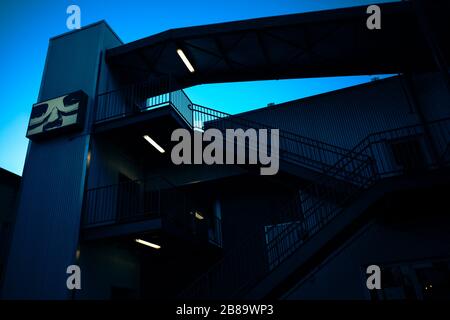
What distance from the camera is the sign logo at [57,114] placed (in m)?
11.7

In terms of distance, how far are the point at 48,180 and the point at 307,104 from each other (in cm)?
1099

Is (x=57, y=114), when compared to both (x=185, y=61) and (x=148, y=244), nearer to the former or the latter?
(x=185, y=61)

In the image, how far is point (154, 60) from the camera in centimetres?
1434

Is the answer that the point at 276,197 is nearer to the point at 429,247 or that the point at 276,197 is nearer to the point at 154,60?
the point at 429,247

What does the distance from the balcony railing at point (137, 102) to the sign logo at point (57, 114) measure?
0.68 metres

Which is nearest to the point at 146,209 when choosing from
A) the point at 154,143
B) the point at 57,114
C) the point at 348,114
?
the point at 154,143

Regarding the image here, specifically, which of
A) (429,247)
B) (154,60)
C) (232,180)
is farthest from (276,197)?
(154,60)

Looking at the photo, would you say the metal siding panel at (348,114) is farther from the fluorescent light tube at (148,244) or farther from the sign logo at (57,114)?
the sign logo at (57,114)

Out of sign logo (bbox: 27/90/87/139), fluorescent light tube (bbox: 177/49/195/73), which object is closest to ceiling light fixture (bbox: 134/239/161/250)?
sign logo (bbox: 27/90/87/139)

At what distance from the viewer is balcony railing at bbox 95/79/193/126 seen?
38.9 feet

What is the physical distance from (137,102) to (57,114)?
3838 mm

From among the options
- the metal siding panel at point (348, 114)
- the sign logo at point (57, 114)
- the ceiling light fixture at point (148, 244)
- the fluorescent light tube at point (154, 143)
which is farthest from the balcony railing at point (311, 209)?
the sign logo at point (57, 114)

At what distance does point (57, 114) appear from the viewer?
12148 mm

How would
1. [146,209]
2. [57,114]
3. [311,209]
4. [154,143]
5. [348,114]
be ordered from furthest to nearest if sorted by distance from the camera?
[348,114] → [146,209] → [154,143] → [57,114] → [311,209]
